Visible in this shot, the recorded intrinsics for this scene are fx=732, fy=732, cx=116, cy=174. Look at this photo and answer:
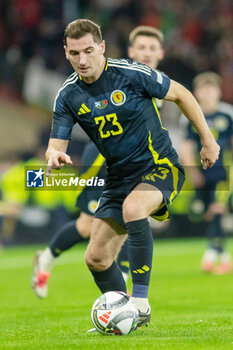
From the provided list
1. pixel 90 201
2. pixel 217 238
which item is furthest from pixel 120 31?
pixel 90 201

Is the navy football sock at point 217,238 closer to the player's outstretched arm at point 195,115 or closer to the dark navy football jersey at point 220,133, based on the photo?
the dark navy football jersey at point 220,133

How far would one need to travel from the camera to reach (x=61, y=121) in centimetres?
459

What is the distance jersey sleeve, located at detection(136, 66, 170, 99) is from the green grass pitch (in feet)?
4.86

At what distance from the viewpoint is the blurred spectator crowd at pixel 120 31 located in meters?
15.9

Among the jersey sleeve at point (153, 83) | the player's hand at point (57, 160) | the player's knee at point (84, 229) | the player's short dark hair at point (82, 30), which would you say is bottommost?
the player's knee at point (84, 229)

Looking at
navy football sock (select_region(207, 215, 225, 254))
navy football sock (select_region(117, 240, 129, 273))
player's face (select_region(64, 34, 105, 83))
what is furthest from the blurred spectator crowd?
player's face (select_region(64, 34, 105, 83))

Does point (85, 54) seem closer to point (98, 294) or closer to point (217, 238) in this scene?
point (98, 294)

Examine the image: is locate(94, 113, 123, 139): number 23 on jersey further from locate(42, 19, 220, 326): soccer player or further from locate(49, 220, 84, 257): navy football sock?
locate(49, 220, 84, 257): navy football sock

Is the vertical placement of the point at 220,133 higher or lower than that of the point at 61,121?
lower

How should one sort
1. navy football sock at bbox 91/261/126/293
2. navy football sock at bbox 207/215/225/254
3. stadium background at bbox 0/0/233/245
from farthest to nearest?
stadium background at bbox 0/0/233/245 < navy football sock at bbox 207/215/225/254 < navy football sock at bbox 91/261/126/293

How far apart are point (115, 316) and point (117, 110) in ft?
4.16

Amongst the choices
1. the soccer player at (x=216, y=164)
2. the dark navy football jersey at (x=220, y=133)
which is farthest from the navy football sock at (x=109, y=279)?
the dark navy football jersey at (x=220, y=133)

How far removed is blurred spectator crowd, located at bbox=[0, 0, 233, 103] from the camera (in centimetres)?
1593

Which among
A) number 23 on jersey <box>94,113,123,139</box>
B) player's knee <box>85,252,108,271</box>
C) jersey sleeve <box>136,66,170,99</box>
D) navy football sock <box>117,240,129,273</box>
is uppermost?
jersey sleeve <box>136,66,170,99</box>
